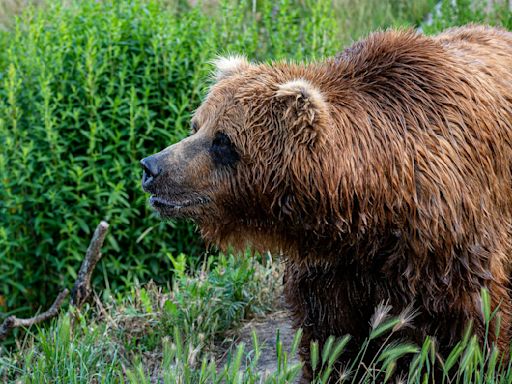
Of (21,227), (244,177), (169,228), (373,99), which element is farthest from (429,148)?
(21,227)

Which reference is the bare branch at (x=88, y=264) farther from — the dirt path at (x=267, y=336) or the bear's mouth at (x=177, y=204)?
the bear's mouth at (x=177, y=204)

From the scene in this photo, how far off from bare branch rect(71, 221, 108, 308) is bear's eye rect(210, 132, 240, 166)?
1595mm

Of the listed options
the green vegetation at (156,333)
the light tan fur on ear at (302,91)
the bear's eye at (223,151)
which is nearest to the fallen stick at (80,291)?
the green vegetation at (156,333)

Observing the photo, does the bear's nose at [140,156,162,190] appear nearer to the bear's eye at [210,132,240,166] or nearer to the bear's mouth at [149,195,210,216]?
the bear's mouth at [149,195,210,216]

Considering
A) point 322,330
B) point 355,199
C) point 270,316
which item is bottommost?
point 270,316

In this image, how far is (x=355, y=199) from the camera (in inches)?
151

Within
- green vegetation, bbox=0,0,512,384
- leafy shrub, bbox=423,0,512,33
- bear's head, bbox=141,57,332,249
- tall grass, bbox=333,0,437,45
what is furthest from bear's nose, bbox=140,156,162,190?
tall grass, bbox=333,0,437,45

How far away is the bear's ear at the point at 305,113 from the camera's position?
378 centimetres

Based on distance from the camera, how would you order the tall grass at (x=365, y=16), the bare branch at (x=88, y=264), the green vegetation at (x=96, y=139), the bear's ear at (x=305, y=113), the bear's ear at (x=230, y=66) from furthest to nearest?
the tall grass at (x=365, y=16) < the green vegetation at (x=96, y=139) < the bare branch at (x=88, y=264) < the bear's ear at (x=230, y=66) < the bear's ear at (x=305, y=113)

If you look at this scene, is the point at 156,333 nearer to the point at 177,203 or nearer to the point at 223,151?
the point at 177,203

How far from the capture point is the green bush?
644 cm

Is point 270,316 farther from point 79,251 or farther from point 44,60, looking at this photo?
point 44,60

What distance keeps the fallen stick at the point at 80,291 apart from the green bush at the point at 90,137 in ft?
2.73

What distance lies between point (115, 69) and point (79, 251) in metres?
1.47
